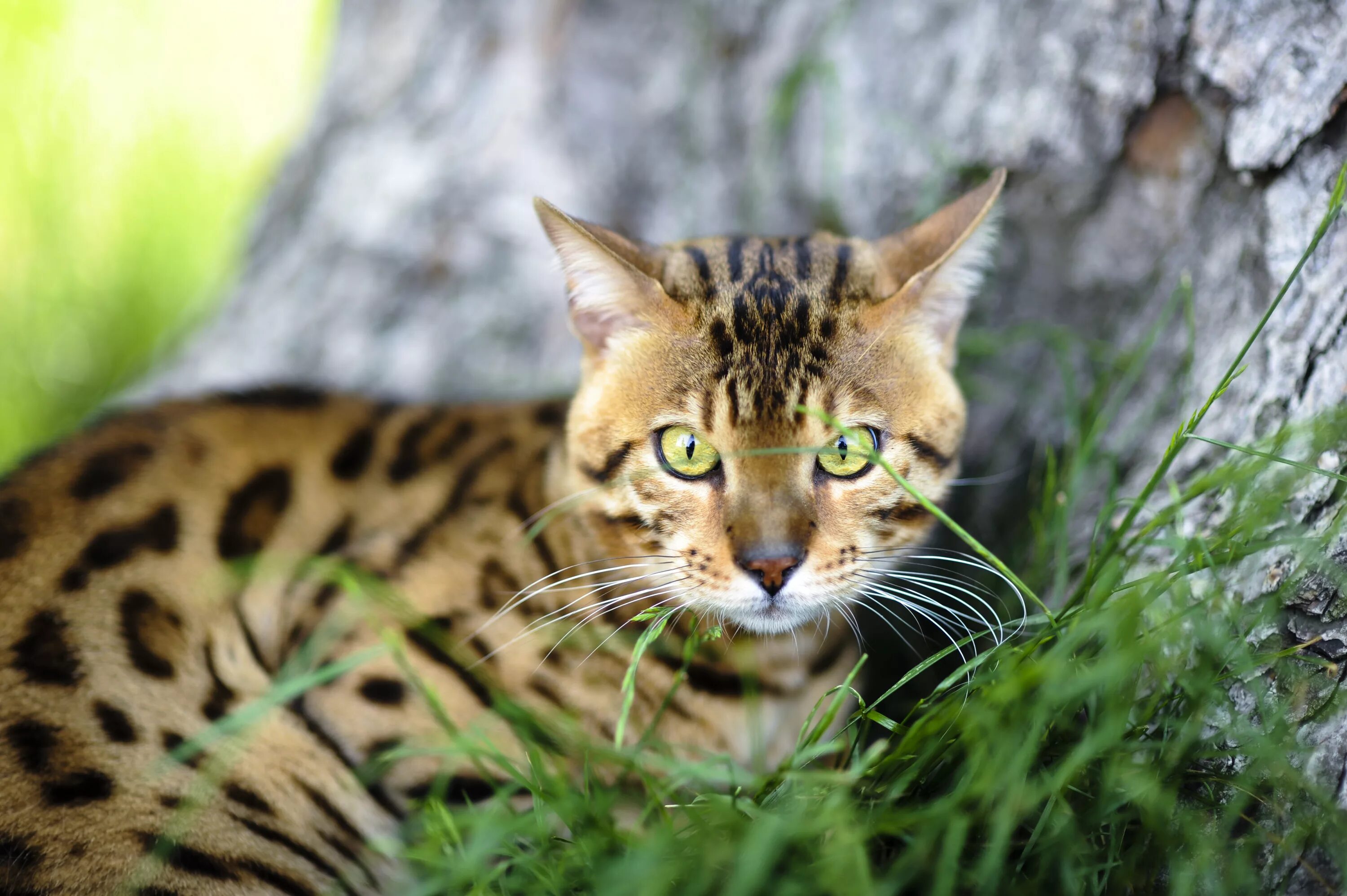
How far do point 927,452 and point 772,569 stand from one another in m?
0.55

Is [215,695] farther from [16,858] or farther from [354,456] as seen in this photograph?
[354,456]

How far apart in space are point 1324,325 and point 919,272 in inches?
34.4

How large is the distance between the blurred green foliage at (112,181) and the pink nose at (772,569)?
3616 mm

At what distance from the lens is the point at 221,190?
17.7 feet

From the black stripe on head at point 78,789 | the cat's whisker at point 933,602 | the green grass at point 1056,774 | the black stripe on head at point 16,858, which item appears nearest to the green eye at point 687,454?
the green grass at point 1056,774

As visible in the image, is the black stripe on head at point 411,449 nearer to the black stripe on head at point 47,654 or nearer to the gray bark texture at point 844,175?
the gray bark texture at point 844,175

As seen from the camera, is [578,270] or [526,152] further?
[526,152]

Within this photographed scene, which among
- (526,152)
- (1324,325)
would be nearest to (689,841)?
(1324,325)

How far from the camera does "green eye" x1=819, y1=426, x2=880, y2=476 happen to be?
204 cm

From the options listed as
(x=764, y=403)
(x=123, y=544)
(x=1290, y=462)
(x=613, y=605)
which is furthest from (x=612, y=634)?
(x=1290, y=462)

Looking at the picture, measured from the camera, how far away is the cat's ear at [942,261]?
7.14 ft

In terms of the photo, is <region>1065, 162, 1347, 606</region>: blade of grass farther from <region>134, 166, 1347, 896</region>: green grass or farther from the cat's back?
the cat's back

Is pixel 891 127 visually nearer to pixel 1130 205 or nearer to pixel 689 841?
pixel 1130 205

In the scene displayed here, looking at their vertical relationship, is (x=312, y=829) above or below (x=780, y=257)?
below
